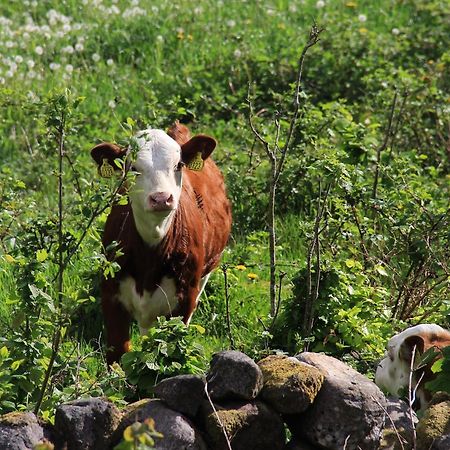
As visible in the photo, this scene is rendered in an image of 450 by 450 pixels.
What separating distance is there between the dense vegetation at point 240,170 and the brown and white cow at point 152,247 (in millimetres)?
206

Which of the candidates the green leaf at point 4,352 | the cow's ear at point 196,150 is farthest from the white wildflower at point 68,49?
the green leaf at point 4,352

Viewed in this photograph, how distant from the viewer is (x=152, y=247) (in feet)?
26.9

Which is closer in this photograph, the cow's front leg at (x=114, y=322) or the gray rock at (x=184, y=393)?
the gray rock at (x=184, y=393)

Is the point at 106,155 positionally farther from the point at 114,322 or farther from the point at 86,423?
the point at 86,423

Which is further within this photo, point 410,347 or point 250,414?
point 410,347

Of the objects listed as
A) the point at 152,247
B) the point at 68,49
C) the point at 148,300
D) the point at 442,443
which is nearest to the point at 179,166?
the point at 152,247

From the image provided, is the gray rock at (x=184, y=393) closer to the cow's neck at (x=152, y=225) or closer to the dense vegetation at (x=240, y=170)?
the dense vegetation at (x=240, y=170)

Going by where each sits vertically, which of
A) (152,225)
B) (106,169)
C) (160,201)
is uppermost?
(106,169)

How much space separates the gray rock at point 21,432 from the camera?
5.35m

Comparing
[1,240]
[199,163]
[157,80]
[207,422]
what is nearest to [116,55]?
[157,80]

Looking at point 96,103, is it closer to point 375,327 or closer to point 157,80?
point 157,80

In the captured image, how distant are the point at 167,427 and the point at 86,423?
0.34 m

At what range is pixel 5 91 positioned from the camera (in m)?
10.4

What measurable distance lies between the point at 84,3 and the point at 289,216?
22.7 ft
